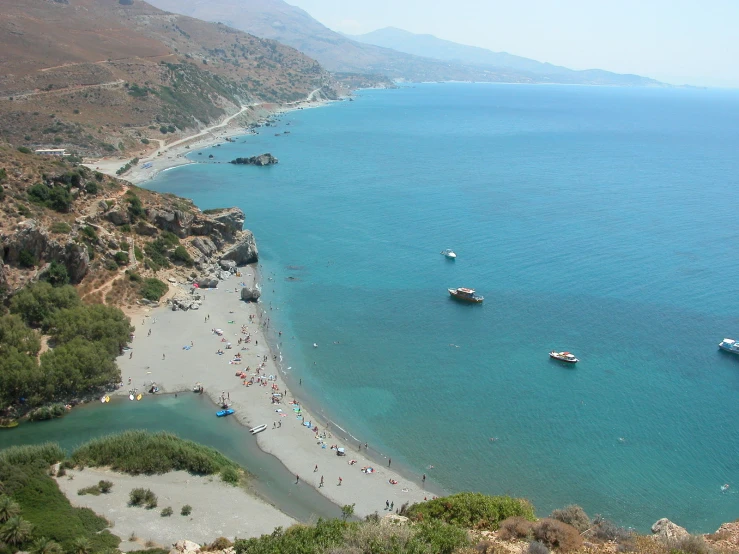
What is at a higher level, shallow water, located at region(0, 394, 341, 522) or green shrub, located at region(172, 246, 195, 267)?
green shrub, located at region(172, 246, 195, 267)

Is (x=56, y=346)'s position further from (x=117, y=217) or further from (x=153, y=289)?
(x=117, y=217)

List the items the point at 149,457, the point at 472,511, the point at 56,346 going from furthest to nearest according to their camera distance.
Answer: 1. the point at 56,346
2. the point at 149,457
3. the point at 472,511

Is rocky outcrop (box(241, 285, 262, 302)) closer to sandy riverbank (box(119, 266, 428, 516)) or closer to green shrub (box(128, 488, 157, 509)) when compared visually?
sandy riverbank (box(119, 266, 428, 516))

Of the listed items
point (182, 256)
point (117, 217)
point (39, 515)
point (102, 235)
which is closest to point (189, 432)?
point (39, 515)

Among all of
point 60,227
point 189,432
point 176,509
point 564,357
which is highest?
point 60,227

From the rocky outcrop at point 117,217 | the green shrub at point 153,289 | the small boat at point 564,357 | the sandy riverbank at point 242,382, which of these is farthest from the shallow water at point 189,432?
the rocky outcrop at point 117,217

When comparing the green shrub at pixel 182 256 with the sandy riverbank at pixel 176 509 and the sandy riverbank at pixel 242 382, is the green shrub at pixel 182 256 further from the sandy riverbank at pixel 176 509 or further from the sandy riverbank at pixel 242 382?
the sandy riverbank at pixel 176 509

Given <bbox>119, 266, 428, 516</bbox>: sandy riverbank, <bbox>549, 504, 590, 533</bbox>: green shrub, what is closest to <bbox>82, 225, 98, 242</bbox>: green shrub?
<bbox>119, 266, 428, 516</bbox>: sandy riverbank
